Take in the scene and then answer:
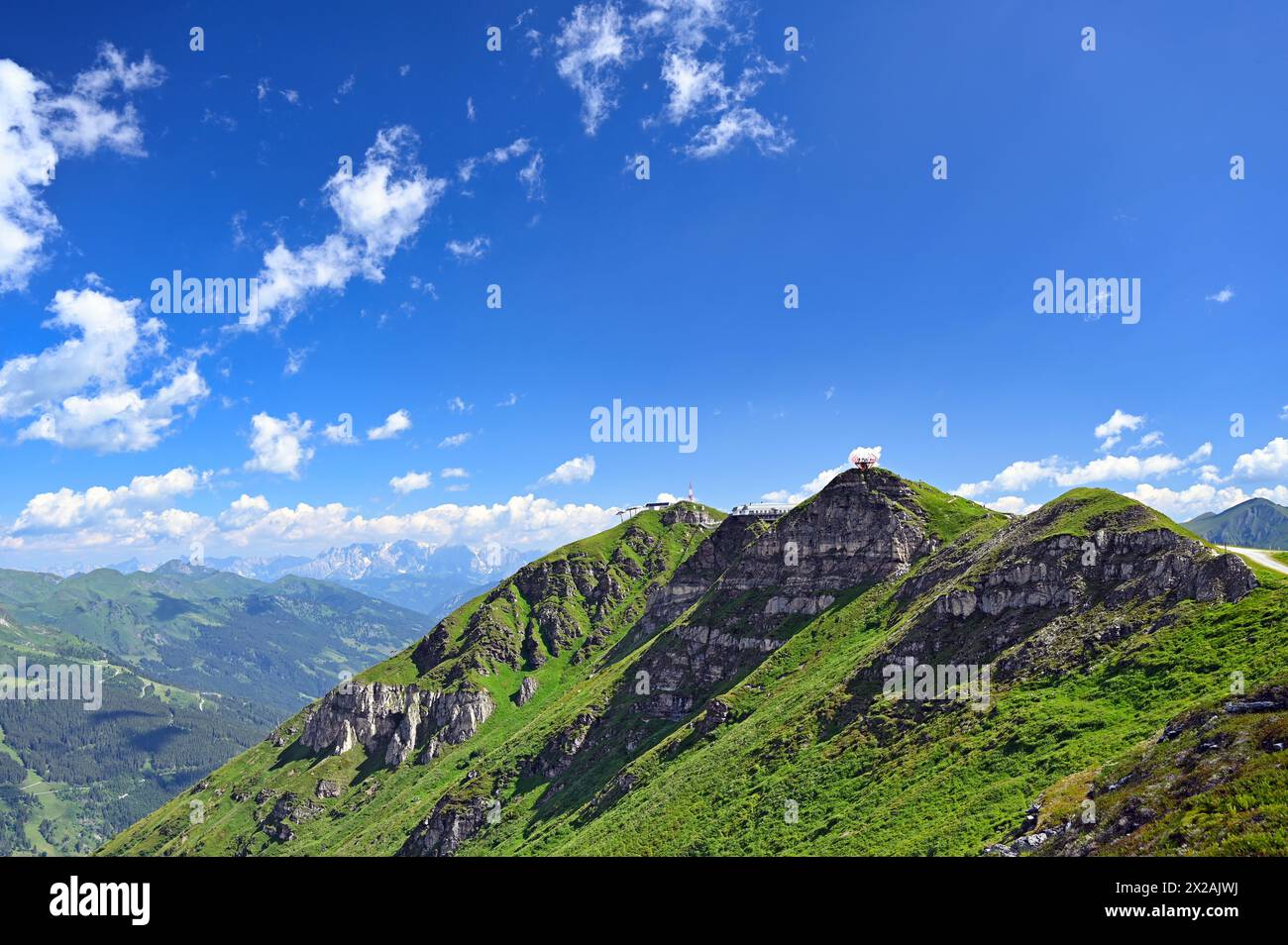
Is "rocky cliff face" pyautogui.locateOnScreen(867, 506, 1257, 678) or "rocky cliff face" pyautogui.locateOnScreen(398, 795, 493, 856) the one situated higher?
"rocky cliff face" pyautogui.locateOnScreen(867, 506, 1257, 678)

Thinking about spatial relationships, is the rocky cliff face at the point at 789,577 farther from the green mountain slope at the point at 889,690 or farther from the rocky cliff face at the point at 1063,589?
the rocky cliff face at the point at 1063,589

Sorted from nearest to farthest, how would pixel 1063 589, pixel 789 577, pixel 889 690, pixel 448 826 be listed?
pixel 1063 589, pixel 889 690, pixel 448 826, pixel 789 577

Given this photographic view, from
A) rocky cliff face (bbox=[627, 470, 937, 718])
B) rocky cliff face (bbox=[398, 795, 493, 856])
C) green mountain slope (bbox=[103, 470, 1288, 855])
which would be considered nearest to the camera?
green mountain slope (bbox=[103, 470, 1288, 855])

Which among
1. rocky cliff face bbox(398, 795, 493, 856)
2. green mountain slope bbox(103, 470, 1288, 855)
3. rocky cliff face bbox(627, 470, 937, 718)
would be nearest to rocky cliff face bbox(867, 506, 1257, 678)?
green mountain slope bbox(103, 470, 1288, 855)

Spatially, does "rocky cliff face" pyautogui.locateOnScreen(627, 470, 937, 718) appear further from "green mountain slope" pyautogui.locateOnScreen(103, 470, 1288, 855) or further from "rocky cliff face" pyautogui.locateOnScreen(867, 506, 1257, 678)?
"rocky cliff face" pyautogui.locateOnScreen(867, 506, 1257, 678)

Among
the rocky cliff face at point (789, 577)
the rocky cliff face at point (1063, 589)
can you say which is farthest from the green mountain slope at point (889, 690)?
the rocky cliff face at point (789, 577)

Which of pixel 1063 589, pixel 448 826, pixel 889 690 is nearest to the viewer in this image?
pixel 1063 589

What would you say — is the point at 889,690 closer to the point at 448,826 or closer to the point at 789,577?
the point at 789,577

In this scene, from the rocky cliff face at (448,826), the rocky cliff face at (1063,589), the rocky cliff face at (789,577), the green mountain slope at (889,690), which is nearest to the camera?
the green mountain slope at (889,690)

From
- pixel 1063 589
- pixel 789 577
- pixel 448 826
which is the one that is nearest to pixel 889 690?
pixel 1063 589
